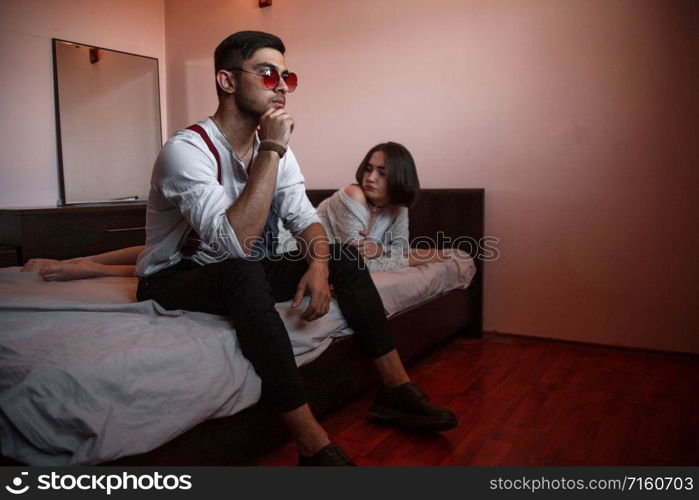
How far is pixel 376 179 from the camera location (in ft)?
8.15

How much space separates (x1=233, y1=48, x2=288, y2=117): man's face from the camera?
5.29 feet

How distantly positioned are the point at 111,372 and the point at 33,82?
9.47 feet

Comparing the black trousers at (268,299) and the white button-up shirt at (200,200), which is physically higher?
the white button-up shirt at (200,200)

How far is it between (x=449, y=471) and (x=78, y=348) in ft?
3.04

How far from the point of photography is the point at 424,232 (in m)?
3.11

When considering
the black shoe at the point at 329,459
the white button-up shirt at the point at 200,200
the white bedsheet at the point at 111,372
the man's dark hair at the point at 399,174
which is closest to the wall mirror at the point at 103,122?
the man's dark hair at the point at 399,174

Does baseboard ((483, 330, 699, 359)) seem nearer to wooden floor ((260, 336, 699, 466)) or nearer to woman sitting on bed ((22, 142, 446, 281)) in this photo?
wooden floor ((260, 336, 699, 466))

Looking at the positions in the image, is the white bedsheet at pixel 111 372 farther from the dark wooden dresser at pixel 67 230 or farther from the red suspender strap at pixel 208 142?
the dark wooden dresser at pixel 67 230

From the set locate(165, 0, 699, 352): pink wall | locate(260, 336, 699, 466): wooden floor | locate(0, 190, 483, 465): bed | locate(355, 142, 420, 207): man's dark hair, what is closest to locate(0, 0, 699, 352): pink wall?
locate(165, 0, 699, 352): pink wall

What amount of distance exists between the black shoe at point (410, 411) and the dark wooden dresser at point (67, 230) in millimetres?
2068

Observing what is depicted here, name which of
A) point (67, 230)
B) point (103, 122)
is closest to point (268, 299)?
point (67, 230)

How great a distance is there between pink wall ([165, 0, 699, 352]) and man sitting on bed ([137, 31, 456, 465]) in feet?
4.60

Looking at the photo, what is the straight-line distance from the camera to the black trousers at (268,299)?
1.34 m

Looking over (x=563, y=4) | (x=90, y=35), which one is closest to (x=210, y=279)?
(x=563, y=4)
